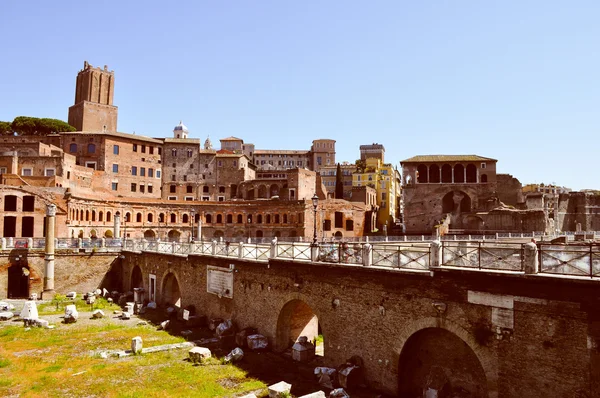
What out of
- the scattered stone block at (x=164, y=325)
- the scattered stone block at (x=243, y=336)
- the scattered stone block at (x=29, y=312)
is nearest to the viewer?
the scattered stone block at (x=243, y=336)

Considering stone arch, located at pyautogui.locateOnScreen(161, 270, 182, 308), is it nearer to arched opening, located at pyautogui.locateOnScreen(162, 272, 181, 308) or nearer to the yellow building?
arched opening, located at pyautogui.locateOnScreen(162, 272, 181, 308)

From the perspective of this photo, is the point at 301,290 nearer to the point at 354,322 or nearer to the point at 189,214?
the point at 354,322

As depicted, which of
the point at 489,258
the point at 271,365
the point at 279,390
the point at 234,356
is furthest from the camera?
the point at 234,356

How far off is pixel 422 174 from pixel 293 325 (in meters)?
44.3

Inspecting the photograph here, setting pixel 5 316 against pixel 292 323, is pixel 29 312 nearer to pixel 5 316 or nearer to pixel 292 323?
pixel 5 316

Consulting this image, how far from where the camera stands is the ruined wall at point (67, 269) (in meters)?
33.2

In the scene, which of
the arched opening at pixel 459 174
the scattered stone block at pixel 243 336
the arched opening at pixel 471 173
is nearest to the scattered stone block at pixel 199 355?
the scattered stone block at pixel 243 336

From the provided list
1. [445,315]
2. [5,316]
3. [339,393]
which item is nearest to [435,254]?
[445,315]

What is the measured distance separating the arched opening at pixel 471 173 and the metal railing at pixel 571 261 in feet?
164

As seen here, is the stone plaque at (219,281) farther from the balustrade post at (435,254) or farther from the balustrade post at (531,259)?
the balustrade post at (531,259)

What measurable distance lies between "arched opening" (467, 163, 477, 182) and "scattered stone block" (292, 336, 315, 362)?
46777 millimetres

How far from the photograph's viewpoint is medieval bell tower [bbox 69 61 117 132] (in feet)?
244

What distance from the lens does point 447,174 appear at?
58969 millimetres

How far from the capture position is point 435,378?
13117 mm
